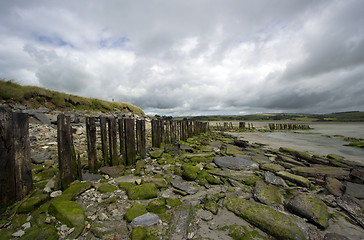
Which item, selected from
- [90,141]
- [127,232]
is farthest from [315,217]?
[90,141]

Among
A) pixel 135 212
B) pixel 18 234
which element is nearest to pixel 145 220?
pixel 135 212

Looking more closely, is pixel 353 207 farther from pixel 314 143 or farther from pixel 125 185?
pixel 314 143

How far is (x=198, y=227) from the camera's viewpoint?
2.75m

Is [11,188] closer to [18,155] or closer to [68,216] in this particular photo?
[18,155]

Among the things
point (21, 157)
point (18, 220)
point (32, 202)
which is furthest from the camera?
point (21, 157)

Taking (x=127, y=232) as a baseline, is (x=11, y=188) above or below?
above

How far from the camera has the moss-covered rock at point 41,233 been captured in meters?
2.30

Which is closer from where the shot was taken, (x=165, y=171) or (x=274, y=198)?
(x=274, y=198)

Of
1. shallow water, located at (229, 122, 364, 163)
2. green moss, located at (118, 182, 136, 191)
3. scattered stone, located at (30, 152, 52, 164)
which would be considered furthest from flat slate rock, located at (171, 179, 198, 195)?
shallow water, located at (229, 122, 364, 163)

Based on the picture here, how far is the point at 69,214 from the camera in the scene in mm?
2725

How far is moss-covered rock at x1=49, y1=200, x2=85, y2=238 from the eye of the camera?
2.58 metres

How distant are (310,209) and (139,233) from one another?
11.3ft

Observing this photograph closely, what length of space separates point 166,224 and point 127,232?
67cm

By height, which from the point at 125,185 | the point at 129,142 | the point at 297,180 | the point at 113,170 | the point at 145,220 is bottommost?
the point at 297,180
